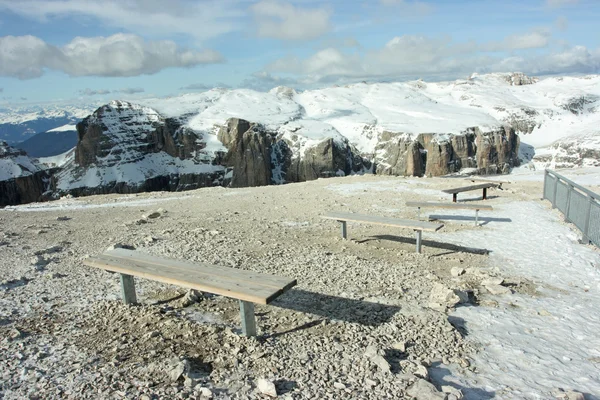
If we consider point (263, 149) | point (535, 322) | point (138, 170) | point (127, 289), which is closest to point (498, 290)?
point (535, 322)

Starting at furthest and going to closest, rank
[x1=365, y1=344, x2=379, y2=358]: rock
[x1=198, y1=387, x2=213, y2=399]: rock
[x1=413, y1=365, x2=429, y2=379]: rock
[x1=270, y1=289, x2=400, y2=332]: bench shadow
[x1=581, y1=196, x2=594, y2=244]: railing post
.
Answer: [x1=581, y1=196, x2=594, y2=244]: railing post < [x1=270, y1=289, x2=400, y2=332]: bench shadow < [x1=365, y1=344, x2=379, y2=358]: rock < [x1=413, y1=365, x2=429, y2=379]: rock < [x1=198, y1=387, x2=213, y2=399]: rock

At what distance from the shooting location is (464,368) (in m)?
5.86

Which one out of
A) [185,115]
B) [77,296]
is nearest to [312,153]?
[185,115]

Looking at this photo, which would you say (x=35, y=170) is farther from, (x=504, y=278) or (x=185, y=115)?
(x=504, y=278)

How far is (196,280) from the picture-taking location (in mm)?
6410

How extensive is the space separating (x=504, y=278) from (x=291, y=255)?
4.85 meters

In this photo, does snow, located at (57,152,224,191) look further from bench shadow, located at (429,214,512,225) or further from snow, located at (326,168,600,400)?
snow, located at (326,168,600,400)

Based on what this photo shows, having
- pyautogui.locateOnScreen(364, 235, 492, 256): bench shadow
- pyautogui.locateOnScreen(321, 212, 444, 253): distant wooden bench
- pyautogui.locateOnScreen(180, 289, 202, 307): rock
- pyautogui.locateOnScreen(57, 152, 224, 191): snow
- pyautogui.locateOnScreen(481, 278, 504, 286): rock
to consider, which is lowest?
pyautogui.locateOnScreen(57, 152, 224, 191): snow

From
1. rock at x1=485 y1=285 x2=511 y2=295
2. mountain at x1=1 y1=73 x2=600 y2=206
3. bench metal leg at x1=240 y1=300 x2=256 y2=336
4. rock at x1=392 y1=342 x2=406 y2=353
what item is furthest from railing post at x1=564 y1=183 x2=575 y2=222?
mountain at x1=1 y1=73 x2=600 y2=206

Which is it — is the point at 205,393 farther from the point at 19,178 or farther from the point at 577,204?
the point at 19,178

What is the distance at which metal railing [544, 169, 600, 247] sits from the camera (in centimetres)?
1242

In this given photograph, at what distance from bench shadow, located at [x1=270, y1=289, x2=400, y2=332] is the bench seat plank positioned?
1.13m

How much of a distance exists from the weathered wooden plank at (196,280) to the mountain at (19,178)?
129168mm

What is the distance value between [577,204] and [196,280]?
43.5 ft
